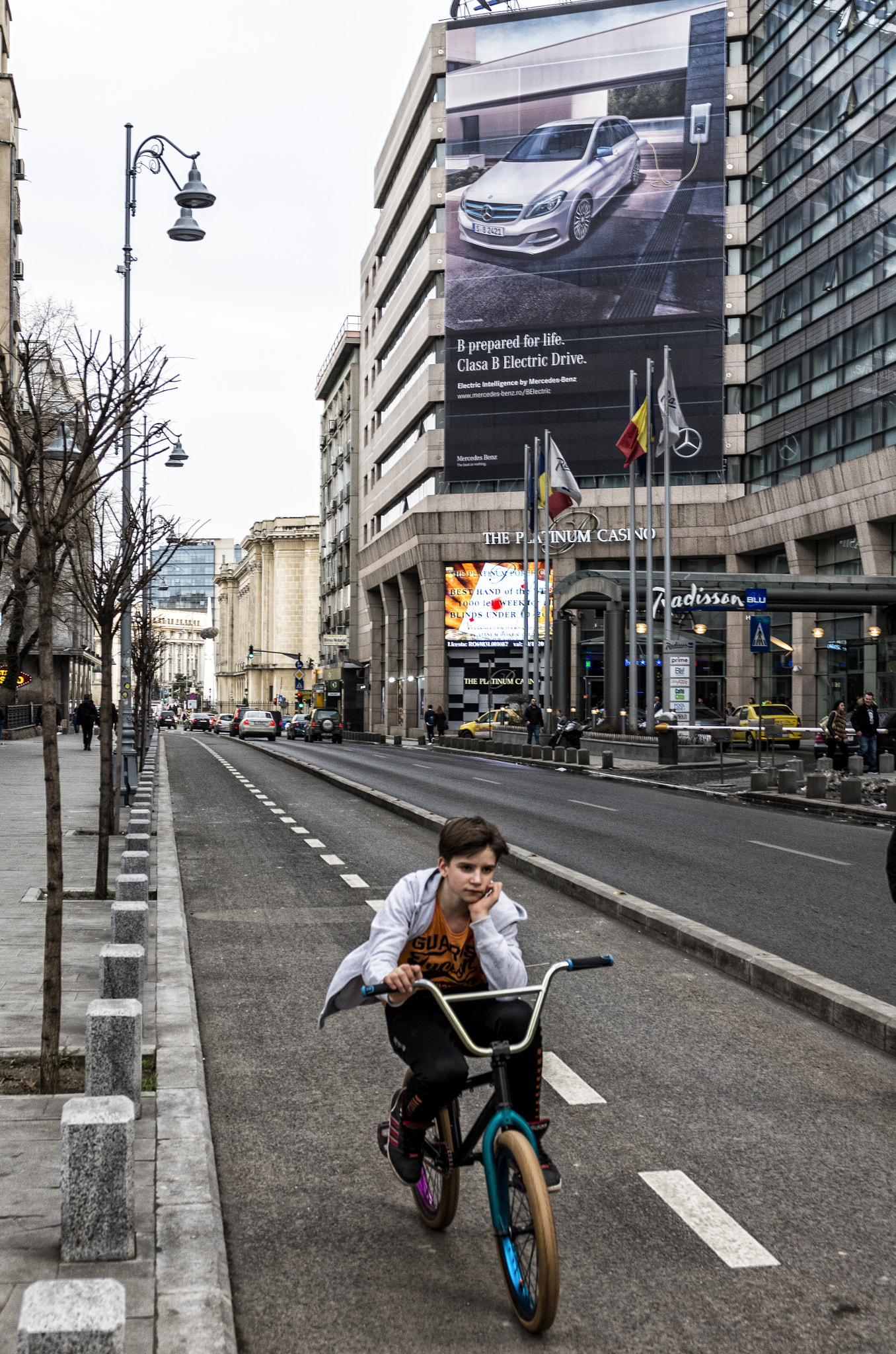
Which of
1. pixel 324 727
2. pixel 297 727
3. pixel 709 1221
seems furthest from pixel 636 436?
pixel 297 727

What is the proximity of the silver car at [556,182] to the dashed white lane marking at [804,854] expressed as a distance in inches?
2103

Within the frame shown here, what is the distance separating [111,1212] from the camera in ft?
13.0

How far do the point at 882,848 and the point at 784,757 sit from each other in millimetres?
20913

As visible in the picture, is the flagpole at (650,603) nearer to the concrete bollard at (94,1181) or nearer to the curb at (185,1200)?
the curb at (185,1200)

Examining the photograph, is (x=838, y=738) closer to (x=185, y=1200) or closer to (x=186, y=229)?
(x=186, y=229)

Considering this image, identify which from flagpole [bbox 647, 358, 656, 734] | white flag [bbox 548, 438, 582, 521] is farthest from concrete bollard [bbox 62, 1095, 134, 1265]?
white flag [bbox 548, 438, 582, 521]

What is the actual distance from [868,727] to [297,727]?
52132 millimetres

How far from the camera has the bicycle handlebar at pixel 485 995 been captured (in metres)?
3.94

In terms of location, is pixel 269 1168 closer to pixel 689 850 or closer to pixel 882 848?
pixel 689 850

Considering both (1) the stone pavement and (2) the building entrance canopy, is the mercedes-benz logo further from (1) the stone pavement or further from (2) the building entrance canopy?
(1) the stone pavement

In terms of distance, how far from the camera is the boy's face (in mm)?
4141

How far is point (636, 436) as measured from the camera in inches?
1660

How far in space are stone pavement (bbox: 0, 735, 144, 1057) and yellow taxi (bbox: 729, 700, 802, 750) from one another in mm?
24566

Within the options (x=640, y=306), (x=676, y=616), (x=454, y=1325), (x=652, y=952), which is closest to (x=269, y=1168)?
(x=454, y=1325)
